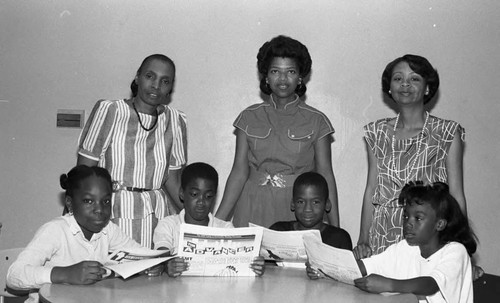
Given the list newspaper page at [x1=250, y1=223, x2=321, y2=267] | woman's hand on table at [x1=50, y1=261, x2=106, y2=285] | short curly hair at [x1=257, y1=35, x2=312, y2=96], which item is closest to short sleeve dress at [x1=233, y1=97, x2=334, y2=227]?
short curly hair at [x1=257, y1=35, x2=312, y2=96]

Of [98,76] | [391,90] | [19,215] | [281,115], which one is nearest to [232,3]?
[98,76]

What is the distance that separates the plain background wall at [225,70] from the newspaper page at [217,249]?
2.31m

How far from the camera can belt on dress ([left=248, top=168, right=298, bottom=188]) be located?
413cm

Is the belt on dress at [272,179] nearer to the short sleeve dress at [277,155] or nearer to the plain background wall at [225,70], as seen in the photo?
the short sleeve dress at [277,155]

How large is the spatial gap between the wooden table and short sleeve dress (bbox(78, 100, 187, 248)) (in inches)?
32.8

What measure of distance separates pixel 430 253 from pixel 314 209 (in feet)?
2.25

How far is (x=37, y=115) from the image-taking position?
545 cm

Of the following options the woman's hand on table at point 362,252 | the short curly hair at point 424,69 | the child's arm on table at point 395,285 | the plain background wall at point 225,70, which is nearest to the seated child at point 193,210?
the woman's hand on table at point 362,252

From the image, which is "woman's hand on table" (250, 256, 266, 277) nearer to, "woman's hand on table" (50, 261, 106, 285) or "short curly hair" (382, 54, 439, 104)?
"woman's hand on table" (50, 261, 106, 285)

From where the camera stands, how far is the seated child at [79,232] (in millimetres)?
3111

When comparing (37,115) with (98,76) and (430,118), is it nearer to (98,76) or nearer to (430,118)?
(98,76)

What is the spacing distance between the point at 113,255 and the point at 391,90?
5.59 feet

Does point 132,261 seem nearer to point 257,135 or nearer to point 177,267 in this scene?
point 177,267

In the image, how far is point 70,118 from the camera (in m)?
5.43
